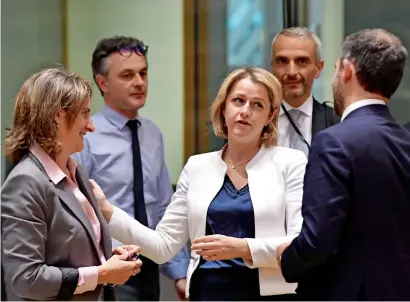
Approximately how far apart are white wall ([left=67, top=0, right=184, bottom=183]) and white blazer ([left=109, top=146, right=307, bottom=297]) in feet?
4.03

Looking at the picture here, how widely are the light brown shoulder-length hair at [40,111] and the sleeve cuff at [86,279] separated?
0.34 metres

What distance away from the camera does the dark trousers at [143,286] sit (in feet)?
10.2

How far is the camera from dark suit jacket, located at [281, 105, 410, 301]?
1.94 meters

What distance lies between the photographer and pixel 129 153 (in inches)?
126

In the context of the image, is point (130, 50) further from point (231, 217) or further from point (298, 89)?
point (231, 217)

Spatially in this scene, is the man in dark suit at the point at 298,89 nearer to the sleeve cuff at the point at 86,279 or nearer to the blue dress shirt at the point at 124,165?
the blue dress shirt at the point at 124,165

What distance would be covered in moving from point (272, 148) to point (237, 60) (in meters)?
1.37

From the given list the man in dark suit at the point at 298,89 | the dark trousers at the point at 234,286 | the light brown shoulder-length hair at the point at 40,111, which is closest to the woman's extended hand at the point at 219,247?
the dark trousers at the point at 234,286

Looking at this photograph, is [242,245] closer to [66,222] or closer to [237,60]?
[66,222]

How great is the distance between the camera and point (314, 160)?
6.49ft

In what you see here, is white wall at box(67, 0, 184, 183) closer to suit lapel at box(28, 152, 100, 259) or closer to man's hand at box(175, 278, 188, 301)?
man's hand at box(175, 278, 188, 301)

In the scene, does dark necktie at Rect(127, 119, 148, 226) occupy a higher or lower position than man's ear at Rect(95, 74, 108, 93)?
lower

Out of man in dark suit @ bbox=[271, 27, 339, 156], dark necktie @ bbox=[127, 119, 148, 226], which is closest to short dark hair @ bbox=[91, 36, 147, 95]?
dark necktie @ bbox=[127, 119, 148, 226]

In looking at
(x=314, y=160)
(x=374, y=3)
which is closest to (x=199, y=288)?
(x=314, y=160)
